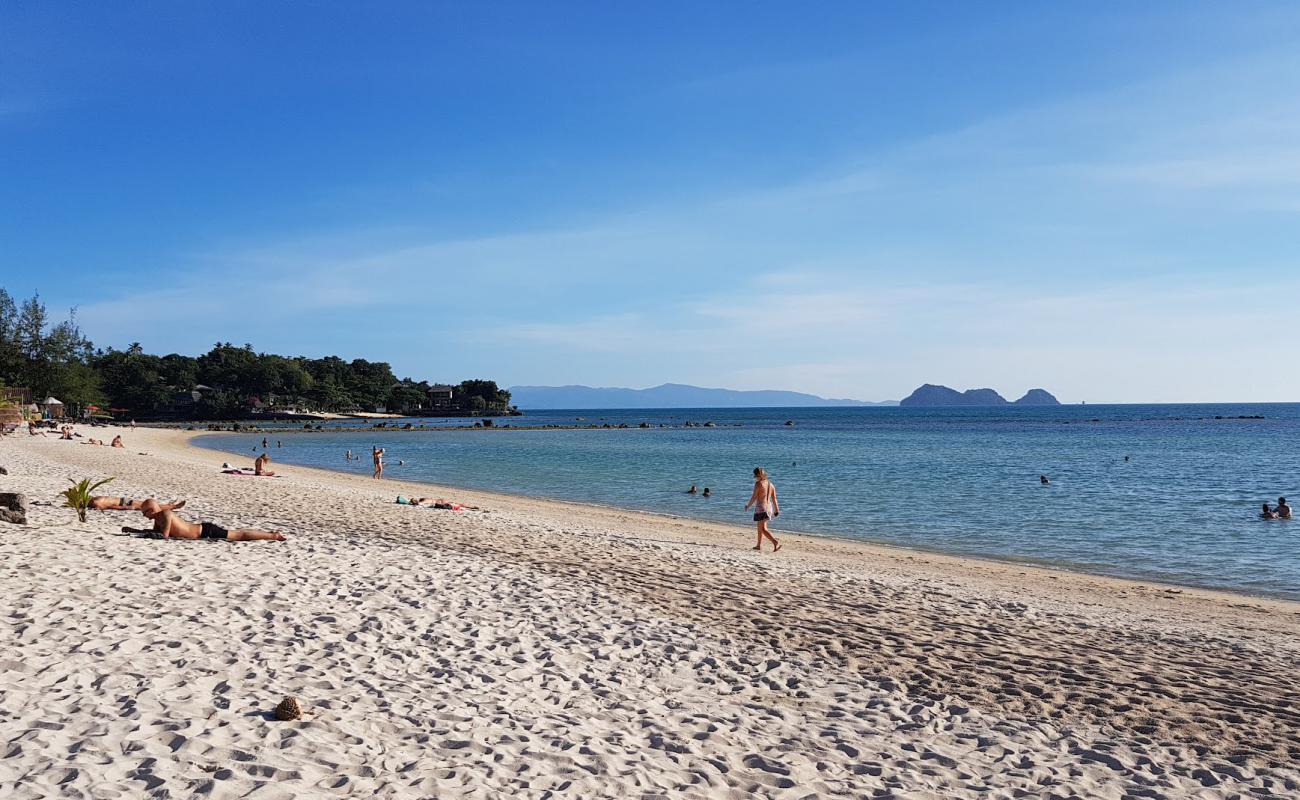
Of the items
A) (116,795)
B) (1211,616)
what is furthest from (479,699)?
(1211,616)

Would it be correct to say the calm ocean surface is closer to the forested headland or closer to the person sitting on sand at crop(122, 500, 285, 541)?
the person sitting on sand at crop(122, 500, 285, 541)

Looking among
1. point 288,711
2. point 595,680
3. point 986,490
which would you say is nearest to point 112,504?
point 288,711

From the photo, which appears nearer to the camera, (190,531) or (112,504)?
(190,531)

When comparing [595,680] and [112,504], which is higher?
[112,504]

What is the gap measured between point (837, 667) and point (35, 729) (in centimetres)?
628

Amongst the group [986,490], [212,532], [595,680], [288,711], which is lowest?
[986,490]

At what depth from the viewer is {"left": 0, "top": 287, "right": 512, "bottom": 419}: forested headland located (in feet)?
294

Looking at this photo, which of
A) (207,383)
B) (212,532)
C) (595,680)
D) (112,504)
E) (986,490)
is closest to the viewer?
(595,680)

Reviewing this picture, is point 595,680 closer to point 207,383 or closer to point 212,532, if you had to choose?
point 212,532

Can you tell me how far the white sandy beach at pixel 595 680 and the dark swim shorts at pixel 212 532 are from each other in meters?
0.61

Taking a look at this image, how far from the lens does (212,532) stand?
12859 mm

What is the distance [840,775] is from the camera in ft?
18.0

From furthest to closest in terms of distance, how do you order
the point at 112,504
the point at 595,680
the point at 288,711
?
the point at 112,504 < the point at 595,680 < the point at 288,711

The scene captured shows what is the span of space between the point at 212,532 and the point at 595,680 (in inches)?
333
